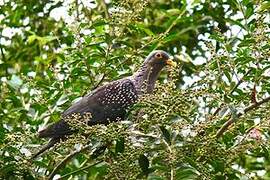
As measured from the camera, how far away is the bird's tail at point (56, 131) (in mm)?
3629

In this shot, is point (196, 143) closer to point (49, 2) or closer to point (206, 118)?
point (206, 118)

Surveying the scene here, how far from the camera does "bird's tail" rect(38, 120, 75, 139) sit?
363 cm

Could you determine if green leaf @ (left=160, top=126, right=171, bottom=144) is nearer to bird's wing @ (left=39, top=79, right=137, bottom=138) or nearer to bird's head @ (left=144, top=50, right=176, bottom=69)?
bird's wing @ (left=39, top=79, right=137, bottom=138)

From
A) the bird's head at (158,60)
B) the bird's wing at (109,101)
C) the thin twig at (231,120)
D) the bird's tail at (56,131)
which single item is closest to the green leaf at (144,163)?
the thin twig at (231,120)


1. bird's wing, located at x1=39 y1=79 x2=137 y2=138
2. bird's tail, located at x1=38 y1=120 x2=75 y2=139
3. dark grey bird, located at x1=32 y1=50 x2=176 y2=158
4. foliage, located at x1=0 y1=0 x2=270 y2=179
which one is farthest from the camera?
bird's wing, located at x1=39 y1=79 x2=137 y2=138

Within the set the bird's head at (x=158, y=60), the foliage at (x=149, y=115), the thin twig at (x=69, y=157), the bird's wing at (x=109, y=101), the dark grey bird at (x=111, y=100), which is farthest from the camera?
the bird's head at (x=158, y=60)

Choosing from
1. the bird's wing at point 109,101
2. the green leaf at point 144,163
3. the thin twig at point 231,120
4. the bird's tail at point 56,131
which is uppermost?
the bird's wing at point 109,101

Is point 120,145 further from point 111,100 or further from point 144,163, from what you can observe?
point 111,100

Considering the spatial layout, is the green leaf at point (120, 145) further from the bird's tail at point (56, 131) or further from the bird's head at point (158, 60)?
the bird's head at point (158, 60)

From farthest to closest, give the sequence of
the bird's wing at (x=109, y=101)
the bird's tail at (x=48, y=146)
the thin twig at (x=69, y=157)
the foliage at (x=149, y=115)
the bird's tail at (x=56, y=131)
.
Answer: the bird's wing at (x=109, y=101)
the bird's tail at (x=56, y=131)
the bird's tail at (x=48, y=146)
the thin twig at (x=69, y=157)
the foliage at (x=149, y=115)

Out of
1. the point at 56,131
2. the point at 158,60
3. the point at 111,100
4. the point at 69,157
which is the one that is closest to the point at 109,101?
the point at 111,100

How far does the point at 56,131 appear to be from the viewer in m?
3.66

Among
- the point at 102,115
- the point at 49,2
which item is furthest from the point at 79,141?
the point at 49,2

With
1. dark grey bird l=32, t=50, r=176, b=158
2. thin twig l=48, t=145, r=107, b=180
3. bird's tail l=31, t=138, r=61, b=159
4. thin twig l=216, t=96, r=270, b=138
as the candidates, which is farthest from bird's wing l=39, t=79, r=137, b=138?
thin twig l=216, t=96, r=270, b=138
